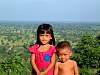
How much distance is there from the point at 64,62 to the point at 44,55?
27 centimetres

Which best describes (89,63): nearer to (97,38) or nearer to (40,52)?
(97,38)

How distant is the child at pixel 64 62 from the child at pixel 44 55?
0.46 feet

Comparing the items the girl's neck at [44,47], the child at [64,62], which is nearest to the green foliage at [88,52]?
the girl's neck at [44,47]

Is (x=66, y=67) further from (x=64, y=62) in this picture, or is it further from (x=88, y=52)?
(x=88, y=52)

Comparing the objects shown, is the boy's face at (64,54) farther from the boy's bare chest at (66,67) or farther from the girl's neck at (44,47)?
the girl's neck at (44,47)

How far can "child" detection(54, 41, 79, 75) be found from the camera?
13.4 feet

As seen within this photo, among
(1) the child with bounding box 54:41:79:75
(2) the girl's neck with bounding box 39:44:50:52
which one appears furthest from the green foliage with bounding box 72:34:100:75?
(1) the child with bounding box 54:41:79:75

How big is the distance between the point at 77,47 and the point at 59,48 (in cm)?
2845

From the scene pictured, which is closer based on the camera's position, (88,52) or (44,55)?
(44,55)

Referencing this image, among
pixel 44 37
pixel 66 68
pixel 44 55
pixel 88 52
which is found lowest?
pixel 88 52

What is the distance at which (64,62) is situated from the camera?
163 inches

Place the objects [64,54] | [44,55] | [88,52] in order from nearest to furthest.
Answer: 1. [64,54]
2. [44,55]
3. [88,52]

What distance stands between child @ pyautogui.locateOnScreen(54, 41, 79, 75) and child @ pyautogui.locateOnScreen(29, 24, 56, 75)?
0.46 feet

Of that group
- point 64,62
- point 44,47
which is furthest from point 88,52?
point 64,62
